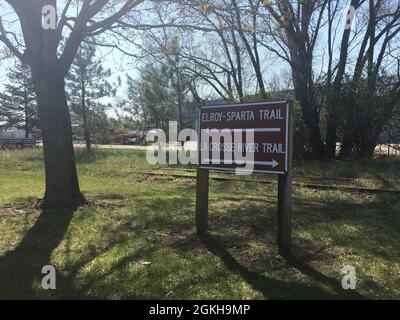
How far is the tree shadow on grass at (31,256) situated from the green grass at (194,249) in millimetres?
12

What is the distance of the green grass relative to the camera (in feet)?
14.2

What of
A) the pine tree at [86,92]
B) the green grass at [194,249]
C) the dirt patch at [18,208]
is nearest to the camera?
the green grass at [194,249]

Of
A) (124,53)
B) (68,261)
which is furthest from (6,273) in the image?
(124,53)

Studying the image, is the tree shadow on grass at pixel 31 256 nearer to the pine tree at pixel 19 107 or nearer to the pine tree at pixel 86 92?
the pine tree at pixel 86 92

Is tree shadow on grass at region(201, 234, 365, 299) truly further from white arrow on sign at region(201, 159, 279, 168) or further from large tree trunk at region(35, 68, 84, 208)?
large tree trunk at region(35, 68, 84, 208)

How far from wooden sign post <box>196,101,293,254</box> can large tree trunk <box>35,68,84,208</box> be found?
2.95 metres

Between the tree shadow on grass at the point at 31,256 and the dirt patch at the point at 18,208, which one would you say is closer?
the tree shadow on grass at the point at 31,256

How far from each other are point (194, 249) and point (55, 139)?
3736 mm

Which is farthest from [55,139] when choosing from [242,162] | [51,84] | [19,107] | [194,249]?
[19,107]

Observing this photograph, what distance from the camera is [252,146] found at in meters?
5.53

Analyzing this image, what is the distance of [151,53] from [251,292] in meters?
8.04

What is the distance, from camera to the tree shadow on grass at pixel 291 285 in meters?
4.11

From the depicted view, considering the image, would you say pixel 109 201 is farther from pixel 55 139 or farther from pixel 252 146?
pixel 252 146

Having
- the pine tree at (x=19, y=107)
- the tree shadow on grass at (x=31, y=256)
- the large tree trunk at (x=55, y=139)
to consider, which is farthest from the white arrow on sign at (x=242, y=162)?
the pine tree at (x=19, y=107)
